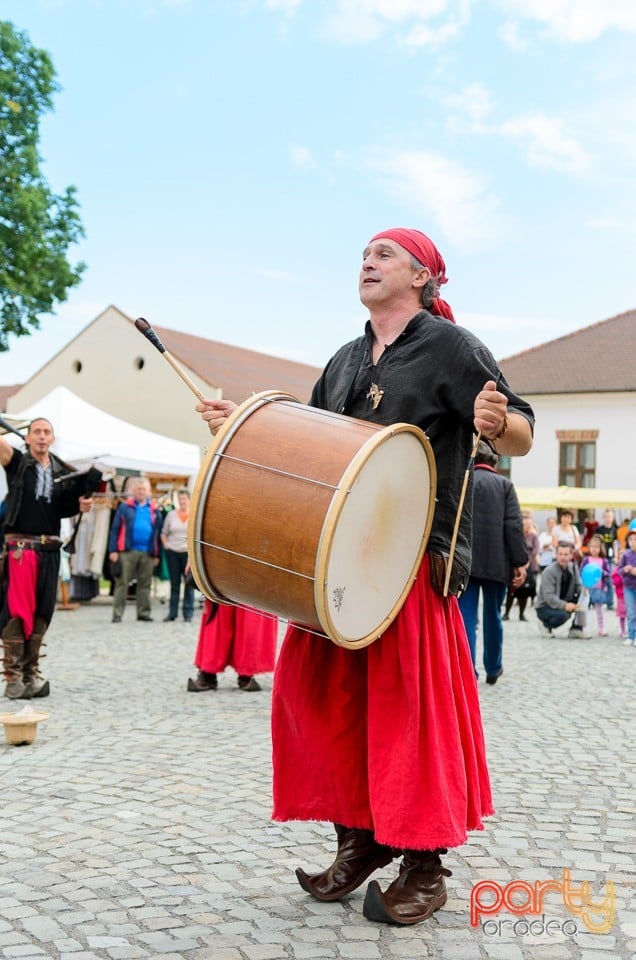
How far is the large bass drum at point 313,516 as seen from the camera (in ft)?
9.60

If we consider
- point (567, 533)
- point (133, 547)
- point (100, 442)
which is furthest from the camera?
point (567, 533)

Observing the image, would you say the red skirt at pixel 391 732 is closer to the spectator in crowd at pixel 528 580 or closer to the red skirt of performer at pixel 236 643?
the red skirt of performer at pixel 236 643

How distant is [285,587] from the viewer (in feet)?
9.84

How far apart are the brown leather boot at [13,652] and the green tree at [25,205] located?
17440 mm

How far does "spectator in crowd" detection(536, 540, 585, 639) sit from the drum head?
1068 cm

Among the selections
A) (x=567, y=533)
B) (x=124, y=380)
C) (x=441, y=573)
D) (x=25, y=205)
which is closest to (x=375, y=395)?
(x=441, y=573)

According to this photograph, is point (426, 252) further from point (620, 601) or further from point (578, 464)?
point (578, 464)

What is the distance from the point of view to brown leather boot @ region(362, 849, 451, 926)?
3.14 metres

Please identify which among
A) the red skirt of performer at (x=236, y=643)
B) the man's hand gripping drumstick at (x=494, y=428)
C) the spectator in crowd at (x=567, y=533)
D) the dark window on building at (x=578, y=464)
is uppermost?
the dark window on building at (x=578, y=464)

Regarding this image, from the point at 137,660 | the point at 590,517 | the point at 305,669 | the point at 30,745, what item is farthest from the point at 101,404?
the point at 305,669

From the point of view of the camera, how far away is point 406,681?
313 cm

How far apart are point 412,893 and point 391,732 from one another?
0.49m

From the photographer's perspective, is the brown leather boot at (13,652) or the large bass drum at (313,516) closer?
the large bass drum at (313,516)

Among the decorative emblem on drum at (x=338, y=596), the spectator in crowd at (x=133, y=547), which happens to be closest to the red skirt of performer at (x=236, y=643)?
the decorative emblem on drum at (x=338, y=596)
